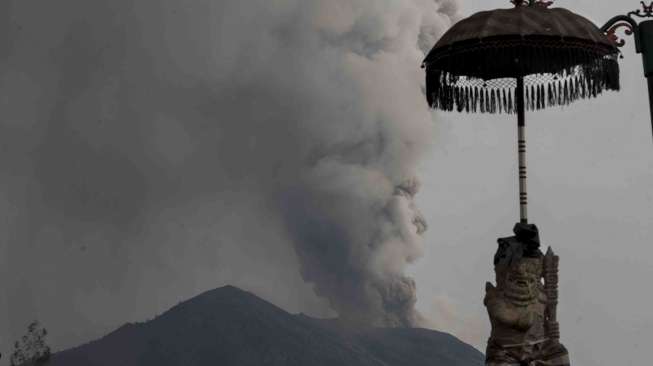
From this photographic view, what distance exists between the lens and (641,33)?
10867 millimetres

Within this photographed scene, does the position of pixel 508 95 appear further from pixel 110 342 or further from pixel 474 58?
pixel 110 342

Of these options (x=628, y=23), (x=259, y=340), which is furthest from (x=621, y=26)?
(x=259, y=340)

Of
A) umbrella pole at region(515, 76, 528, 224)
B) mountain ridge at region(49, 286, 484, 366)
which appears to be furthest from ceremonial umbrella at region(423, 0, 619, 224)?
mountain ridge at region(49, 286, 484, 366)

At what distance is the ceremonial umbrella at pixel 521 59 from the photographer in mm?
10211

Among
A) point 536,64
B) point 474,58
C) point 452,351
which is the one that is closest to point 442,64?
point 474,58

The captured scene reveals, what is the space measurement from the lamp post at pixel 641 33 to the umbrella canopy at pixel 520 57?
1.09 ft

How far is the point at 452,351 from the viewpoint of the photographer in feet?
222

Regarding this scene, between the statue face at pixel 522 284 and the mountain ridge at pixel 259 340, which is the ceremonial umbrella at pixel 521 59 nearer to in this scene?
the statue face at pixel 522 284

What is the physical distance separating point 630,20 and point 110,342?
49905 mm

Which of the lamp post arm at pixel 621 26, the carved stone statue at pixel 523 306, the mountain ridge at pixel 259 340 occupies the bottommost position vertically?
the carved stone statue at pixel 523 306

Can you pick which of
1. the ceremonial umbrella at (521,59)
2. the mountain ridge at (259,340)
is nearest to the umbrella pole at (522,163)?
the ceremonial umbrella at (521,59)

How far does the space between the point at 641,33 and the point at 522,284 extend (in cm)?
360

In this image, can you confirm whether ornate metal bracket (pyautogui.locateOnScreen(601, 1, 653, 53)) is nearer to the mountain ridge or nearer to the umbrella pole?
the umbrella pole

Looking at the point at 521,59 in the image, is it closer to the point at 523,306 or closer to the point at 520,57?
the point at 520,57
